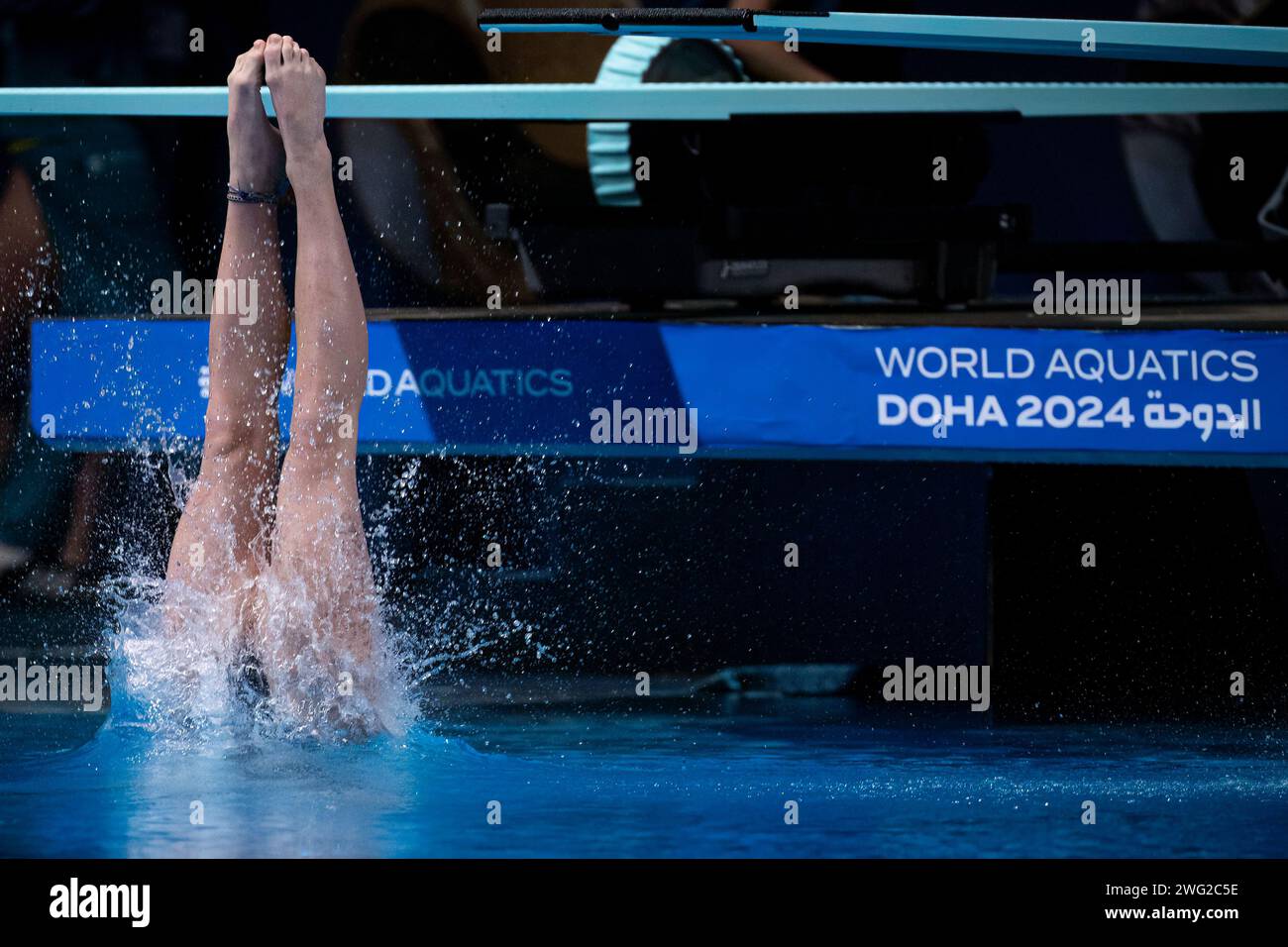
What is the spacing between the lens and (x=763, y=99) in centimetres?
461

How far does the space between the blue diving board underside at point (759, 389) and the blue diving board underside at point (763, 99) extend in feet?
2.07

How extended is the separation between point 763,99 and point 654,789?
2282 mm

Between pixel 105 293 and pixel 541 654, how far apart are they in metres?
2.22

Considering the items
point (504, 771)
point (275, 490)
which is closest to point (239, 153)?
point (275, 490)

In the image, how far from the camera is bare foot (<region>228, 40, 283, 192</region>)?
3.32 metres

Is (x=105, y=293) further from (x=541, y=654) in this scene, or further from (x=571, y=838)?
(x=571, y=838)

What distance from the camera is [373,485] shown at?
5656 millimetres

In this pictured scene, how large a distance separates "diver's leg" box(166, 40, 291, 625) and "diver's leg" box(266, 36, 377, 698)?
0.12m
